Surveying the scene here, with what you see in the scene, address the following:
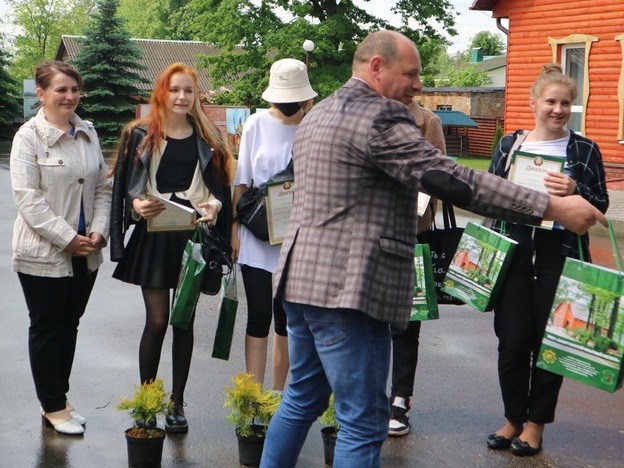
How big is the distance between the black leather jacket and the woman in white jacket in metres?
0.08

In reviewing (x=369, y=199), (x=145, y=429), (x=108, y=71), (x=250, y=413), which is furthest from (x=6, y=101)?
(x=369, y=199)

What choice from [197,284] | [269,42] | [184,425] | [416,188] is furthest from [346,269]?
[269,42]

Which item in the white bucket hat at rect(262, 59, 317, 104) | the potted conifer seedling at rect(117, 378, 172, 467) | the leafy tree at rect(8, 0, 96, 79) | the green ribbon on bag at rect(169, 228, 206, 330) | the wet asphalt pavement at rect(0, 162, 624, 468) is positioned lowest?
the wet asphalt pavement at rect(0, 162, 624, 468)

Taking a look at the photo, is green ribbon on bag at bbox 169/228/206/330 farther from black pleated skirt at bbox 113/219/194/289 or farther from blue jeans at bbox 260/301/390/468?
blue jeans at bbox 260/301/390/468

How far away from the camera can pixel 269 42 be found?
41656 millimetres

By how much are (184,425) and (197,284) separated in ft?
2.61

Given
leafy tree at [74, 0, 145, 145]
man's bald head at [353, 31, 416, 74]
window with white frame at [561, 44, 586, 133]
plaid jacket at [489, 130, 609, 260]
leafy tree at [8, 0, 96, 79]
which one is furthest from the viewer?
leafy tree at [8, 0, 96, 79]

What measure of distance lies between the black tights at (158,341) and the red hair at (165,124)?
2.40 feet

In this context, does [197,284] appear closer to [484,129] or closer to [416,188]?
[416,188]

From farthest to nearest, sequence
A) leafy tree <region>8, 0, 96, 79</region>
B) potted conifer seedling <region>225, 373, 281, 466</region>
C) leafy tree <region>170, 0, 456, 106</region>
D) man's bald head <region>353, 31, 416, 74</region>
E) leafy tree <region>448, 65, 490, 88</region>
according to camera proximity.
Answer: leafy tree <region>8, 0, 96, 79</region> < leafy tree <region>448, 65, 490, 88</region> < leafy tree <region>170, 0, 456, 106</region> < potted conifer seedling <region>225, 373, 281, 466</region> < man's bald head <region>353, 31, 416, 74</region>

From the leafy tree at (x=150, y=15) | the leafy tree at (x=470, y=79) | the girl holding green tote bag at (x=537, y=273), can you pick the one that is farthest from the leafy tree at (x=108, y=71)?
the leafy tree at (x=150, y=15)

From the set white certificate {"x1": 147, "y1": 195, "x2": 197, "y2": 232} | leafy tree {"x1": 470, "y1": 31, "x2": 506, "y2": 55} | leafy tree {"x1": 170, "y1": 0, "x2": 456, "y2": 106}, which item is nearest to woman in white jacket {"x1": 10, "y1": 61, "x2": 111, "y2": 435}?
white certificate {"x1": 147, "y1": 195, "x2": 197, "y2": 232}

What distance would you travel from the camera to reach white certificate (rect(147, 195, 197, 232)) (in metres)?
5.32

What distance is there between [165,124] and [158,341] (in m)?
1.15
